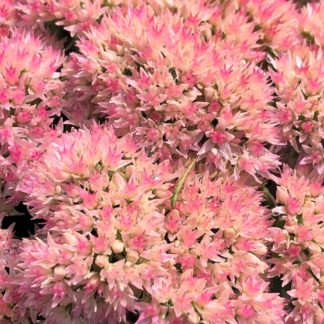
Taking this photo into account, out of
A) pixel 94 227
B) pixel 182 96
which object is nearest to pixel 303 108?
pixel 182 96

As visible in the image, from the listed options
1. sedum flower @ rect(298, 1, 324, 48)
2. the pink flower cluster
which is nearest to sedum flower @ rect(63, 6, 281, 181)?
the pink flower cluster

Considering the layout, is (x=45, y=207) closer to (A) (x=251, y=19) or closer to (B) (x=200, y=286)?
(B) (x=200, y=286)

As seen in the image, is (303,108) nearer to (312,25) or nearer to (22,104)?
(312,25)

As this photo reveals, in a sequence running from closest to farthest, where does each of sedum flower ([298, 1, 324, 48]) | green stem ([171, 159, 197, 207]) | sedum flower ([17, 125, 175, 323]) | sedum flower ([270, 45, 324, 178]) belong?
sedum flower ([17, 125, 175, 323]) → green stem ([171, 159, 197, 207]) → sedum flower ([270, 45, 324, 178]) → sedum flower ([298, 1, 324, 48])

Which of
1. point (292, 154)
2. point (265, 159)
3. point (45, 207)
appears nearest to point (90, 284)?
point (45, 207)

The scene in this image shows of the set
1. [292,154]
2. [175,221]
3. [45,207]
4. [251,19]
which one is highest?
[251,19]

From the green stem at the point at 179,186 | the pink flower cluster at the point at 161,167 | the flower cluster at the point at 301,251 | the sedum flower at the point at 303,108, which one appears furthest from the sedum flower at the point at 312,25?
the green stem at the point at 179,186

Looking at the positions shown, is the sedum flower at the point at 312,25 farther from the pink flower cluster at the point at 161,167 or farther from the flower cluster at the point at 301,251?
the flower cluster at the point at 301,251

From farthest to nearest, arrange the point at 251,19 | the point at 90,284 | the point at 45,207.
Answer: the point at 251,19, the point at 45,207, the point at 90,284

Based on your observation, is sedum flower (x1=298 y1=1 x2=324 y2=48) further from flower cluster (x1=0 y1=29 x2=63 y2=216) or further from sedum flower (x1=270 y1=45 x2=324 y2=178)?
flower cluster (x1=0 y1=29 x2=63 y2=216)
